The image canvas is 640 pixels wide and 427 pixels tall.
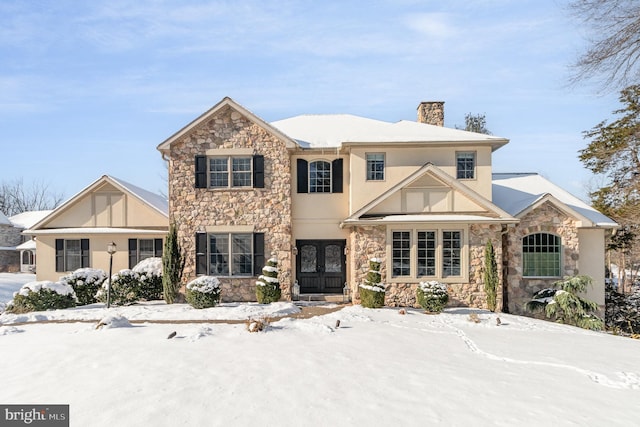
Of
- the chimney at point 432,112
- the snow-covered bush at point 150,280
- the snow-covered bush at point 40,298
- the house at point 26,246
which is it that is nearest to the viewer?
the snow-covered bush at point 40,298

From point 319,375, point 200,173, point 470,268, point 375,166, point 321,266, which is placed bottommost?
point 319,375

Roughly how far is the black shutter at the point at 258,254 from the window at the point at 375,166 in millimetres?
4788

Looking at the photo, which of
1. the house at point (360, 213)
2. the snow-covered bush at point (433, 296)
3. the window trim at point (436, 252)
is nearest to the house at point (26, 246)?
the house at point (360, 213)

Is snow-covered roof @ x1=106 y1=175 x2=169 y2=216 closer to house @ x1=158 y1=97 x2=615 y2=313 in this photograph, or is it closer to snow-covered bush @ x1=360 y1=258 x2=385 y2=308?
house @ x1=158 y1=97 x2=615 y2=313

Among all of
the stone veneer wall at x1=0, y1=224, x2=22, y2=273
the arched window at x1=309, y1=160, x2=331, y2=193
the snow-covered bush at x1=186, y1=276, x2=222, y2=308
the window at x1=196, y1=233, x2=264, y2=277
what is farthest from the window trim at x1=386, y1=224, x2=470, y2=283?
the stone veneer wall at x1=0, y1=224, x2=22, y2=273

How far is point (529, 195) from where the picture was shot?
1573 cm

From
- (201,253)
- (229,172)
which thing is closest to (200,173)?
(229,172)

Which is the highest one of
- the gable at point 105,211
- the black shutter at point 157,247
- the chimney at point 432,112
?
the chimney at point 432,112

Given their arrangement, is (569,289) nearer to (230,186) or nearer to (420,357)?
(420,357)

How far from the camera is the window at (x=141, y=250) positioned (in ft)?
56.2

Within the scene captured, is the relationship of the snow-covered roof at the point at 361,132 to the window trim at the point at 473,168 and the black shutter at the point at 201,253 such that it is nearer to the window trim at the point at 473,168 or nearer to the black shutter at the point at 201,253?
the window trim at the point at 473,168

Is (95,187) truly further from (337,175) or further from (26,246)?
(26,246)

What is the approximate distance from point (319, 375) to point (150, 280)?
1097cm

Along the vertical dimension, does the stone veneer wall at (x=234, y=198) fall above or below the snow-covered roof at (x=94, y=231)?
above
